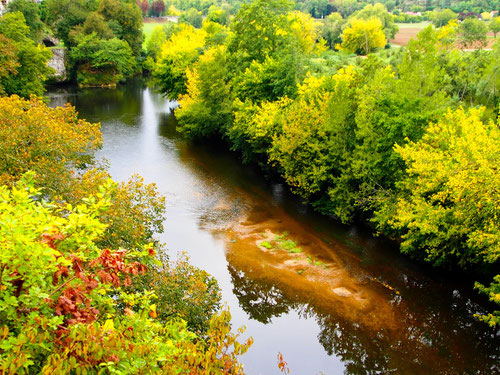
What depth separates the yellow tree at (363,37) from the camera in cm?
6556

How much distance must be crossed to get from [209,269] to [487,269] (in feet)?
43.3

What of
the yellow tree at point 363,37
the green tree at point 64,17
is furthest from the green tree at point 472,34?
the green tree at point 64,17

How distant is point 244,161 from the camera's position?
35188 mm

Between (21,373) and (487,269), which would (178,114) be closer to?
(487,269)

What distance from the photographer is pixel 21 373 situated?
5219mm

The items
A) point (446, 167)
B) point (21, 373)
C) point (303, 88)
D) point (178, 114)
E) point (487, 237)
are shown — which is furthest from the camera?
point (178, 114)

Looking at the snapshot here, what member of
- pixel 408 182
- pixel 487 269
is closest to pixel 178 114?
pixel 408 182

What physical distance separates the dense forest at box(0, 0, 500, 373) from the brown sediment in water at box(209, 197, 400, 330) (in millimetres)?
2883

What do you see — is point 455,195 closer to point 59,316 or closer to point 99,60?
point 59,316

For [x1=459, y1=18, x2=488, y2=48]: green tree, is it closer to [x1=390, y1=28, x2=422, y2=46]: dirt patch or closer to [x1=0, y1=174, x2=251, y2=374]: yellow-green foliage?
[x1=390, y1=28, x2=422, y2=46]: dirt patch

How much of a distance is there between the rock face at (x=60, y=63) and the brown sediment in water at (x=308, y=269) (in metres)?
56.5

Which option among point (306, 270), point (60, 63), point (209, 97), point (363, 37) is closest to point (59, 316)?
point (306, 270)

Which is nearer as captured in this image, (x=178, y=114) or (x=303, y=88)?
(x=303, y=88)

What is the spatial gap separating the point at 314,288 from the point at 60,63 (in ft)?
215
